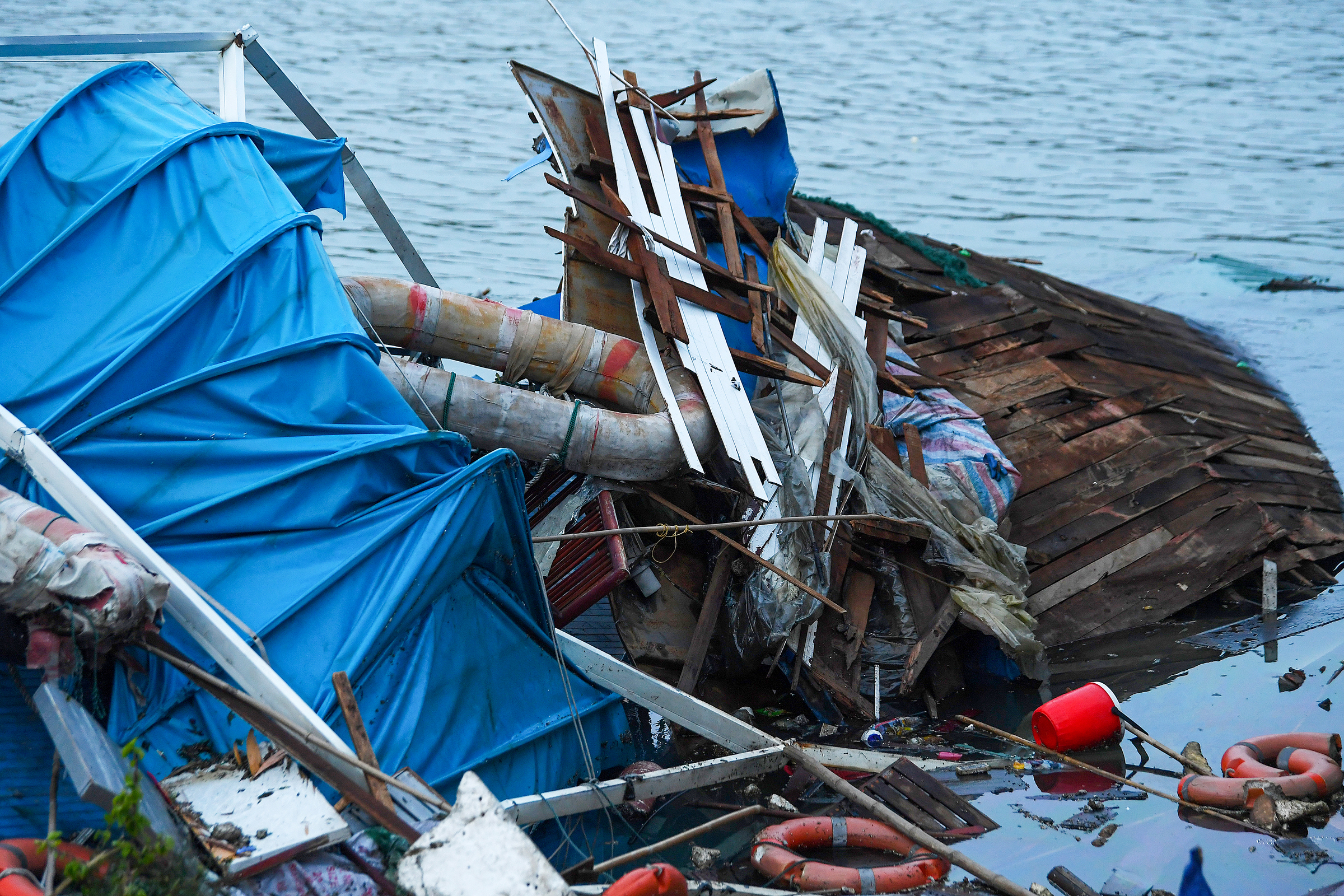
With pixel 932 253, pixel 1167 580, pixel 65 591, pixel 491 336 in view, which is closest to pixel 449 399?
pixel 491 336

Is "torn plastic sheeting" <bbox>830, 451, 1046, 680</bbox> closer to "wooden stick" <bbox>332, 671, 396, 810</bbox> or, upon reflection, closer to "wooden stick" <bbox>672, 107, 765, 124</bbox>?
"wooden stick" <bbox>672, 107, 765, 124</bbox>

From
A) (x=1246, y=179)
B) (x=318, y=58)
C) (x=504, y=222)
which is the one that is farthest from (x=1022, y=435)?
(x=318, y=58)

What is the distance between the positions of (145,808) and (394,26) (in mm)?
29044


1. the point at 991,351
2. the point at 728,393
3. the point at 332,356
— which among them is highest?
the point at 332,356

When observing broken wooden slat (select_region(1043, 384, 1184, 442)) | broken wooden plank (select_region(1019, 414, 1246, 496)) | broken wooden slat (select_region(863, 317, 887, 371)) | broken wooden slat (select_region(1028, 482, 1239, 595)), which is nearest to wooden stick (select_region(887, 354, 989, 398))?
broken wooden slat (select_region(863, 317, 887, 371))

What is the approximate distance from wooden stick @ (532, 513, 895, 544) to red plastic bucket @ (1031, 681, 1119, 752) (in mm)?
1716

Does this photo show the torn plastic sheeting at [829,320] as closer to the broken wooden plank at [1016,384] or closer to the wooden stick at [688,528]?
the wooden stick at [688,528]

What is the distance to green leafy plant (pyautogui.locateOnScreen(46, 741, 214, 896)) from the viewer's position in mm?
4051

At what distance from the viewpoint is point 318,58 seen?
27703mm

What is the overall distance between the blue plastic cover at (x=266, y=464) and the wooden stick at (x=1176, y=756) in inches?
131

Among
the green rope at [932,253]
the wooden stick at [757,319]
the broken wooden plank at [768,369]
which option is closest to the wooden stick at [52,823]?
the broken wooden plank at [768,369]

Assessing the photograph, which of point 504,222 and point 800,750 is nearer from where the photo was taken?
point 800,750

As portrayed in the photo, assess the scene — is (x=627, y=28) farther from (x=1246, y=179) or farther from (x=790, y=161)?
(x=790, y=161)

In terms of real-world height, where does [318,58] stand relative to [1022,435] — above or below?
above
